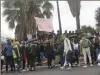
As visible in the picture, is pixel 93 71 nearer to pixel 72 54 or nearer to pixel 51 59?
pixel 72 54

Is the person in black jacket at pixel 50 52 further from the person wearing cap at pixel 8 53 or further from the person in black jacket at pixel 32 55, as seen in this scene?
the person wearing cap at pixel 8 53

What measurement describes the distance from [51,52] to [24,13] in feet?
44.4

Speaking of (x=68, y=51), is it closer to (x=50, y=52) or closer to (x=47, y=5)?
(x=50, y=52)

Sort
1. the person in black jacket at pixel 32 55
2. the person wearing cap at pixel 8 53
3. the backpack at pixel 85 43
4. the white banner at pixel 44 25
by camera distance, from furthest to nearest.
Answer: the white banner at pixel 44 25
the person in black jacket at pixel 32 55
the backpack at pixel 85 43
the person wearing cap at pixel 8 53

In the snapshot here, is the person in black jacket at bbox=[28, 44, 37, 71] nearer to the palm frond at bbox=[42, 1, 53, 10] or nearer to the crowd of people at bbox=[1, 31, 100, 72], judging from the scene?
the crowd of people at bbox=[1, 31, 100, 72]

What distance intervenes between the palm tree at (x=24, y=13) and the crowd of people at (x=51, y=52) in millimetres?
11818

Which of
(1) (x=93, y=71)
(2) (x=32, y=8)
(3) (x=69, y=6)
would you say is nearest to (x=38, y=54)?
(1) (x=93, y=71)

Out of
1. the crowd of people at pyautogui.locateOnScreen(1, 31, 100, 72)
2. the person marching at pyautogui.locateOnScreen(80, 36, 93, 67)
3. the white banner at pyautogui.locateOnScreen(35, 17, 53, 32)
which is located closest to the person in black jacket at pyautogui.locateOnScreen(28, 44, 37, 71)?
the crowd of people at pyautogui.locateOnScreen(1, 31, 100, 72)

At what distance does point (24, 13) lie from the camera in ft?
101

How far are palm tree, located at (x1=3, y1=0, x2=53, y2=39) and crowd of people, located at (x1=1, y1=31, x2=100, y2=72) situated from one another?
11818 mm

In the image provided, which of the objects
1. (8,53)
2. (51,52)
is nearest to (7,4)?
(51,52)

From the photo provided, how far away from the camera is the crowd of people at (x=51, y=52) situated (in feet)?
53.8

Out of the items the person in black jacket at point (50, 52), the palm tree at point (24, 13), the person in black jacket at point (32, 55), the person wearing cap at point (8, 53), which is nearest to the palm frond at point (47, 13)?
the palm tree at point (24, 13)

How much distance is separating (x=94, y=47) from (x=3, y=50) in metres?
4.85
